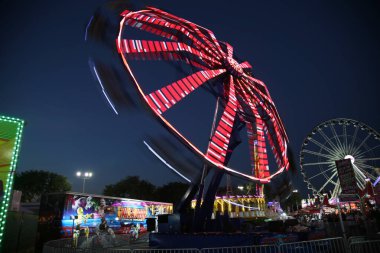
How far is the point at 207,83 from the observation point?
593 inches

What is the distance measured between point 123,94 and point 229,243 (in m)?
7.13

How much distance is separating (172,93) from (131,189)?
61.5 metres

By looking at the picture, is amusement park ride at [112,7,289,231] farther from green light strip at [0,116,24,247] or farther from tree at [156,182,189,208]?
tree at [156,182,189,208]

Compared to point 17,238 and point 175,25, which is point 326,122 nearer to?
point 175,25

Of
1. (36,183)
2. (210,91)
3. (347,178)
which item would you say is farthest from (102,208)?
(36,183)

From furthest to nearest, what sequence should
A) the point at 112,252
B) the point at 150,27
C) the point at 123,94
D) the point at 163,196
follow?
the point at 163,196, the point at 150,27, the point at 123,94, the point at 112,252

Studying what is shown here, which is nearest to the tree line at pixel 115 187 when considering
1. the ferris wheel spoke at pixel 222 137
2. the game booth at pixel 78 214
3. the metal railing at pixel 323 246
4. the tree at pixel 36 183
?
the tree at pixel 36 183

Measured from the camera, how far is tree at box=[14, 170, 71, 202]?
51.7 m

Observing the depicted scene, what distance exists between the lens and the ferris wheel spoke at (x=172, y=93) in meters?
9.81

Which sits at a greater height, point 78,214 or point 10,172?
point 10,172

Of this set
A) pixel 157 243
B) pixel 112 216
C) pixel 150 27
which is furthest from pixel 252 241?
pixel 112 216

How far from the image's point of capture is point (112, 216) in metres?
21.3

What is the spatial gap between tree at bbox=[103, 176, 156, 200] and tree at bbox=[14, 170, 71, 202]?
661 inches

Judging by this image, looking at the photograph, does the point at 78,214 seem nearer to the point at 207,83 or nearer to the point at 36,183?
the point at 207,83
